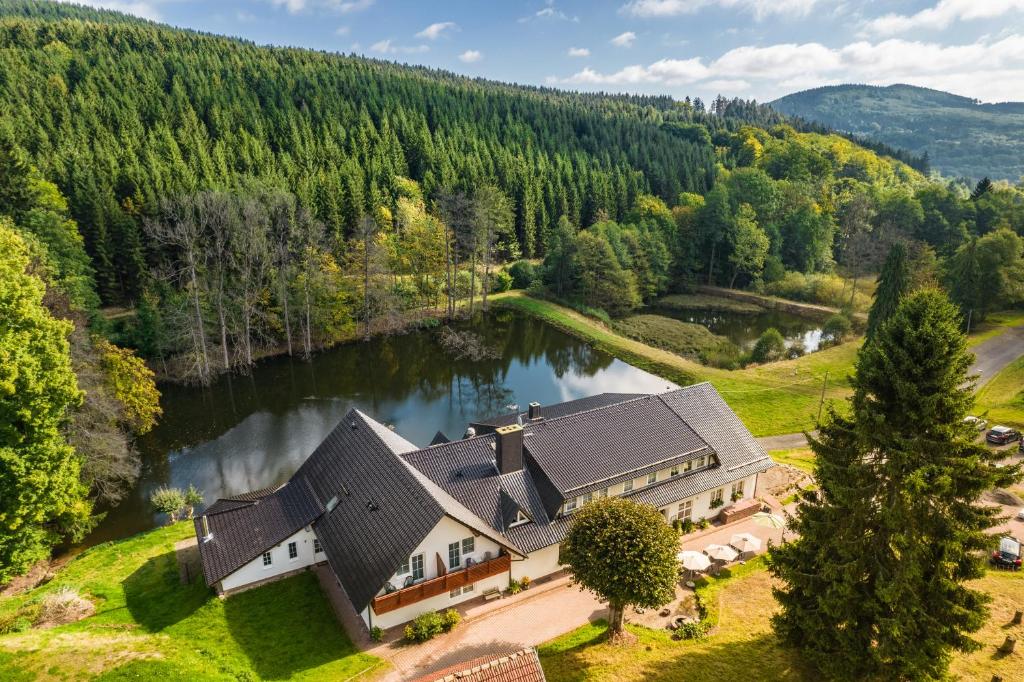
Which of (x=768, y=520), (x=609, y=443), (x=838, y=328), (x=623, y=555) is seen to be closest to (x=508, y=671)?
(x=623, y=555)

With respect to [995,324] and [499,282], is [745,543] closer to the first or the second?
[995,324]

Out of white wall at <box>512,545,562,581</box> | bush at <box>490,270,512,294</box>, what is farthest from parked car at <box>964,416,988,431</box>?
bush at <box>490,270,512,294</box>

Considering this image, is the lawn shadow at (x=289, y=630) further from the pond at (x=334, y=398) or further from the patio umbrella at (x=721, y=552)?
the patio umbrella at (x=721, y=552)

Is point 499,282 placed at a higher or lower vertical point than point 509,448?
higher

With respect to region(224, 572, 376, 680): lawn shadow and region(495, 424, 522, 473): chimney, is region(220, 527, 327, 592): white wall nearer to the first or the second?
region(224, 572, 376, 680): lawn shadow

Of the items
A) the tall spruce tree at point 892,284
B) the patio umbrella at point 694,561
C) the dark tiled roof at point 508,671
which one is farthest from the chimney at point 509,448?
the tall spruce tree at point 892,284
